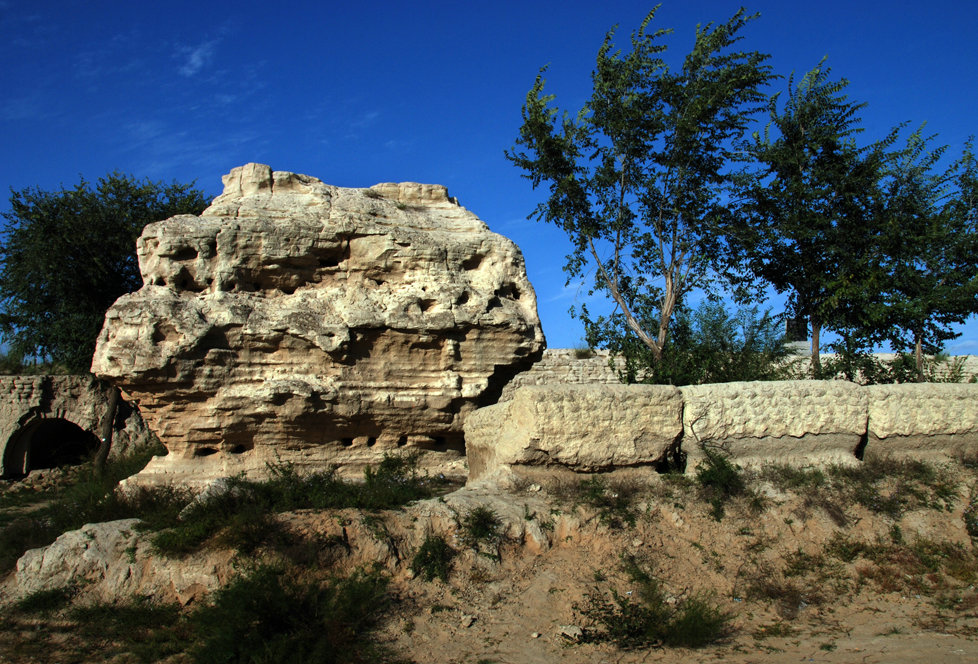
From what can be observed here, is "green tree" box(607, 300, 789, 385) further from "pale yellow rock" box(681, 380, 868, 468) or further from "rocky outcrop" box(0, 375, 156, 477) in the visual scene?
"rocky outcrop" box(0, 375, 156, 477)

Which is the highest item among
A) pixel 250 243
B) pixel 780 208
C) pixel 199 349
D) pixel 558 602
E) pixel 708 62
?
pixel 708 62

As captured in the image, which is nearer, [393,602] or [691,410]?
[393,602]

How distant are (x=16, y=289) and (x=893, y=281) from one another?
17.5 meters

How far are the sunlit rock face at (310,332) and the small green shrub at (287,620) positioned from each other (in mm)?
2638

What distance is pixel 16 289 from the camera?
546 inches

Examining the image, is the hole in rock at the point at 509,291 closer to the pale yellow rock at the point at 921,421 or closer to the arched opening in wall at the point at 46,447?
the pale yellow rock at the point at 921,421

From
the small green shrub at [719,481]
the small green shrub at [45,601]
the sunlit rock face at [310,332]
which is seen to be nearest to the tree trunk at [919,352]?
the small green shrub at [719,481]

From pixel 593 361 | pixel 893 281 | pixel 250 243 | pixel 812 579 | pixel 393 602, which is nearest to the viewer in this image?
pixel 393 602

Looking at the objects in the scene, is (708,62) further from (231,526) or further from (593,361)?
(231,526)

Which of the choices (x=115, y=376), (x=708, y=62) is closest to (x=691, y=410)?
(x=115, y=376)

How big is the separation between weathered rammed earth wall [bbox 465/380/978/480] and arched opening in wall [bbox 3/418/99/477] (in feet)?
36.2

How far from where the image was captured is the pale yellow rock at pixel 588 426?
6777 mm

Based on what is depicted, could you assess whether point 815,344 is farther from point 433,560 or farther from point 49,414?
point 49,414

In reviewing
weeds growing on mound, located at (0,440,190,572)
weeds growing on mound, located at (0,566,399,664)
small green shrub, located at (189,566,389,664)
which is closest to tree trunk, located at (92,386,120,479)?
weeds growing on mound, located at (0,440,190,572)
